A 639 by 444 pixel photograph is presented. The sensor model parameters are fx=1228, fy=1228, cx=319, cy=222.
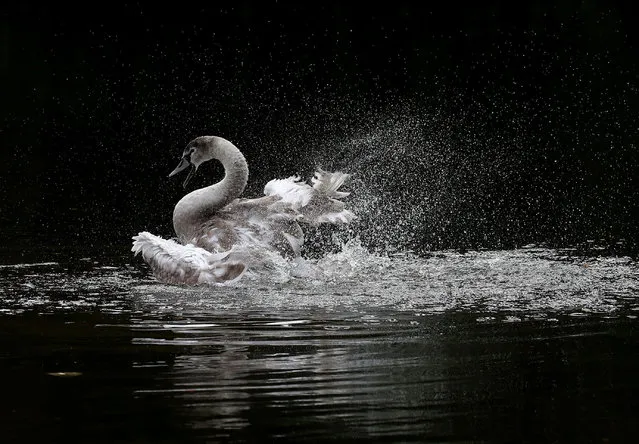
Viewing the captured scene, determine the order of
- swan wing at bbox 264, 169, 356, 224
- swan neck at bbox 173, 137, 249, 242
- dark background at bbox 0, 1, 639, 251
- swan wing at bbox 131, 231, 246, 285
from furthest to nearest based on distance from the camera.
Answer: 1. dark background at bbox 0, 1, 639, 251
2. swan neck at bbox 173, 137, 249, 242
3. swan wing at bbox 264, 169, 356, 224
4. swan wing at bbox 131, 231, 246, 285

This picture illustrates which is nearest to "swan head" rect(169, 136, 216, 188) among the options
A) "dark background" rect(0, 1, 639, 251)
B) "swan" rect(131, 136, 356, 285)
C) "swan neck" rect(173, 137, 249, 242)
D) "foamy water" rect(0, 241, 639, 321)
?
"swan" rect(131, 136, 356, 285)

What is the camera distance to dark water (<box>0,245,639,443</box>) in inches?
229

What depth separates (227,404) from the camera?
20.1 ft

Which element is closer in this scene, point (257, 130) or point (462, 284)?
point (462, 284)

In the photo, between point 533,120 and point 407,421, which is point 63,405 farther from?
point 533,120

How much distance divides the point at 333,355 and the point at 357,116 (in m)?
15.3

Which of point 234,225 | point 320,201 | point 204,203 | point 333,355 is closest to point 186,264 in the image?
point 234,225

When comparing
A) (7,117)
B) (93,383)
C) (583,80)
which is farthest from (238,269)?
(583,80)

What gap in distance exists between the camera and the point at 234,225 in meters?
10.9

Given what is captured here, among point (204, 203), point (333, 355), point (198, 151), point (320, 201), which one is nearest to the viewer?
point (333, 355)

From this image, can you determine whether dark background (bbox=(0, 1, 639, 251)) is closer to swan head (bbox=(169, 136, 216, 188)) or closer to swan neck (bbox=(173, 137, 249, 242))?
swan head (bbox=(169, 136, 216, 188))

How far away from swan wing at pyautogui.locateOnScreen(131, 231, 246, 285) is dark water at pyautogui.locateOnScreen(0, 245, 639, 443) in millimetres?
147

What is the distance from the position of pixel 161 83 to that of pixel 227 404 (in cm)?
2115

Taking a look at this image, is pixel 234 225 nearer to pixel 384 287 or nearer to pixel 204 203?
pixel 204 203
